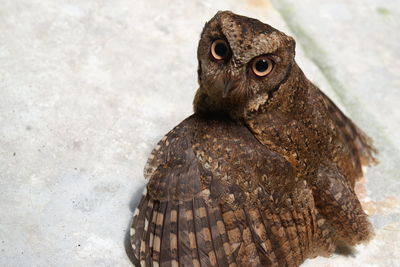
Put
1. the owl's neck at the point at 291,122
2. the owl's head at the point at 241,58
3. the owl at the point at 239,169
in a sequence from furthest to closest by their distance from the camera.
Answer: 1. the owl's neck at the point at 291,122
2. the owl at the point at 239,169
3. the owl's head at the point at 241,58

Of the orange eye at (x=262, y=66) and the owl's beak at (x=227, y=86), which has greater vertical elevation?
the orange eye at (x=262, y=66)

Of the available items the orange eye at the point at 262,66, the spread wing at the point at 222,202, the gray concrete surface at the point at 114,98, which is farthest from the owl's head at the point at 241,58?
the gray concrete surface at the point at 114,98

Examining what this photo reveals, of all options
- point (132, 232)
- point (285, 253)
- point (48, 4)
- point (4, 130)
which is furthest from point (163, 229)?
point (48, 4)

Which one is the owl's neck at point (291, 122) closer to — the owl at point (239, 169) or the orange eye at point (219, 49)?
the owl at point (239, 169)

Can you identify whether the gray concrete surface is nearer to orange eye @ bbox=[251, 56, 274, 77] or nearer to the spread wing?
the spread wing

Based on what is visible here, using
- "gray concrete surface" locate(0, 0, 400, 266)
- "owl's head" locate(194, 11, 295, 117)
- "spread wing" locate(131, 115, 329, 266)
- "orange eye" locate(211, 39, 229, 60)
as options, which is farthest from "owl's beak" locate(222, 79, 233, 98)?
"gray concrete surface" locate(0, 0, 400, 266)

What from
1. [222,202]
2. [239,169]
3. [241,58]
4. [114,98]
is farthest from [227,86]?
[114,98]

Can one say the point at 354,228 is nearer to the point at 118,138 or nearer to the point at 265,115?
the point at 265,115
